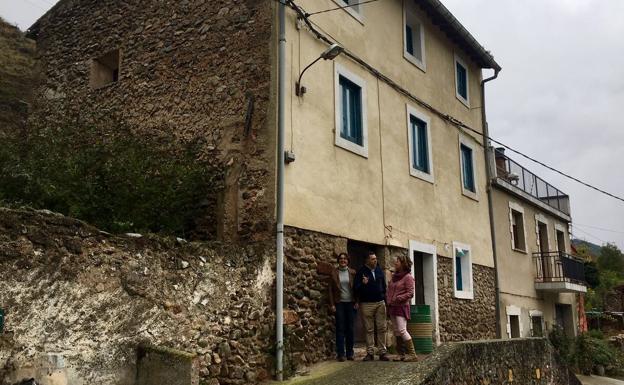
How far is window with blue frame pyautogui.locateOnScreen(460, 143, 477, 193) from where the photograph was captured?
14.8 m

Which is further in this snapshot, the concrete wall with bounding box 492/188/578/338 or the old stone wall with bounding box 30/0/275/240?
the concrete wall with bounding box 492/188/578/338

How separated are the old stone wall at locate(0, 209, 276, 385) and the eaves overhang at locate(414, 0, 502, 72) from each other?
26.1ft

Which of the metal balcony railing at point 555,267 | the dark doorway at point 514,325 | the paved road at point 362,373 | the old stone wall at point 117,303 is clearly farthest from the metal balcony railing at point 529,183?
the old stone wall at point 117,303

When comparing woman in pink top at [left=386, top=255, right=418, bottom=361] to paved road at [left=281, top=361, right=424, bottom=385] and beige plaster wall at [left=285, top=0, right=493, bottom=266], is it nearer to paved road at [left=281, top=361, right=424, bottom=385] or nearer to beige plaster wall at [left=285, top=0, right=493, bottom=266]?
paved road at [left=281, top=361, right=424, bottom=385]

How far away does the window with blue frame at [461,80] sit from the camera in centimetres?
1505

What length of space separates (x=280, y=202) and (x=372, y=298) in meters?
1.97

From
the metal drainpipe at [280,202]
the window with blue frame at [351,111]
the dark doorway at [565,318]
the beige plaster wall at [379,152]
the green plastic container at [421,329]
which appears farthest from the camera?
the dark doorway at [565,318]

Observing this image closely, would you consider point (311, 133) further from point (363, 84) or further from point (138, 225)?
point (138, 225)

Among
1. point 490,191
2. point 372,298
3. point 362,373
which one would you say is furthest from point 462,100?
point 362,373

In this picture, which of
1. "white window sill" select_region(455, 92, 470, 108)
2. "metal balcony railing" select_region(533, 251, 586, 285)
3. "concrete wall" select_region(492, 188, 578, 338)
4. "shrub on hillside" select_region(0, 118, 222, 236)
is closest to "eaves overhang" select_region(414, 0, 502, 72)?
"white window sill" select_region(455, 92, 470, 108)

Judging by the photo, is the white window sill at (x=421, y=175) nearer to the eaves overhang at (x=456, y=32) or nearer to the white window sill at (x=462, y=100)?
the white window sill at (x=462, y=100)

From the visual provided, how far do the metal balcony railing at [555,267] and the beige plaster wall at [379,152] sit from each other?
12.7 feet

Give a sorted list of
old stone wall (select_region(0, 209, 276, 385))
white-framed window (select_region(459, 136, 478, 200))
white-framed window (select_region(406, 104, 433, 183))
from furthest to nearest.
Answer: white-framed window (select_region(459, 136, 478, 200)), white-framed window (select_region(406, 104, 433, 183)), old stone wall (select_region(0, 209, 276, 385))

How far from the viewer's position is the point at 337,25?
34.3 feet
